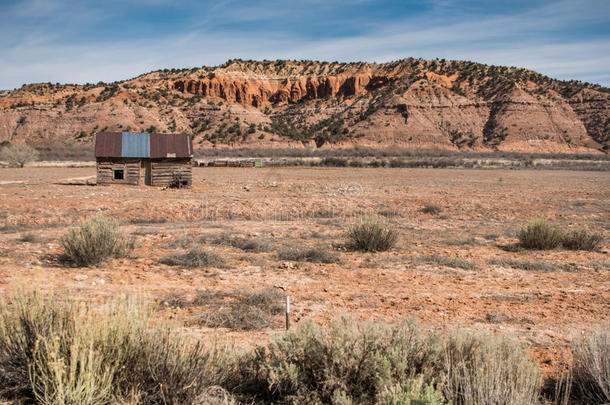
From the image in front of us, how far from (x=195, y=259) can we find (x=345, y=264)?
315 cm

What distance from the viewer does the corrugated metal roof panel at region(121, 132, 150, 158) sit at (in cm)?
2347

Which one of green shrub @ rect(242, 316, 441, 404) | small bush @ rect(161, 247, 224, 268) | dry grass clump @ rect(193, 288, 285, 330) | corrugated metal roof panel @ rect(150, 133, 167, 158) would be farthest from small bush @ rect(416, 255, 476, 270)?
corrugated metal roof panel @ rect(150, 133, 167, 158)

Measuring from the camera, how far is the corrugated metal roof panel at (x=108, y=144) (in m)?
23.2

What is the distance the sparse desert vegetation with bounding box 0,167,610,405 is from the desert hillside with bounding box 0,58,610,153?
56.2 meters

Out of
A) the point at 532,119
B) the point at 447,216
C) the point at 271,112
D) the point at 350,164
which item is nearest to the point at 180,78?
the point at 271,112

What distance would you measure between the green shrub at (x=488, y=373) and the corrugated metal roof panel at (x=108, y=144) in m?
23.0

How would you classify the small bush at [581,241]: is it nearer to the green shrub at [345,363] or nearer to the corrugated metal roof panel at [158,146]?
the green shrub at [345,363]

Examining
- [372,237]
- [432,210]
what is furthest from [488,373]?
[432,210]

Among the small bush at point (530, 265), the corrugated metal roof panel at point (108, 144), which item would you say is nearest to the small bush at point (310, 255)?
the small bush at point (530, 265)

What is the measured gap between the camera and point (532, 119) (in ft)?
236

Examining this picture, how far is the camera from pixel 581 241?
10.7 metres

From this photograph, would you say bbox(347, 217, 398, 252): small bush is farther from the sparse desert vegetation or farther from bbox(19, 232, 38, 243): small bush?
bbox(19, 232, 38, 243): small bush

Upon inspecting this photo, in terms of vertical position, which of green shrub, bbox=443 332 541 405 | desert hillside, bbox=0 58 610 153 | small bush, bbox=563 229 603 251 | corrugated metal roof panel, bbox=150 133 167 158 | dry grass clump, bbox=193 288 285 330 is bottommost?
dry grass clump, bbox=193 288 285 330

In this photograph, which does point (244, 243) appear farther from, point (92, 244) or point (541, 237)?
point (541, 237)
